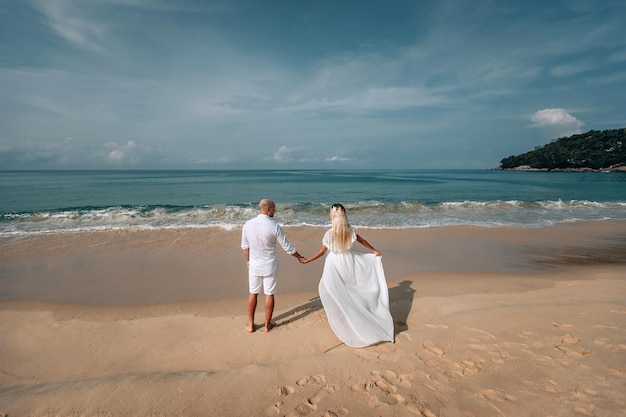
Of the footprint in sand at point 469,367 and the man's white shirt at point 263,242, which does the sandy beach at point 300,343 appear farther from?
the man's white shirt at point 263,242

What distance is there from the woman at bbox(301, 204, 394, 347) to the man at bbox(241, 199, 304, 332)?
2.29ft

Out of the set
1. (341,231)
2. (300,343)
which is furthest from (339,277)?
(300,343)

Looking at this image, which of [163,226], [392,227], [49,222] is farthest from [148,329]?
[49,222]

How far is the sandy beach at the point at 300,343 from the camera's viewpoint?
10.6ft

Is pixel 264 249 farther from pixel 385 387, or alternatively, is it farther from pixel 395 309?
pixel 395 309

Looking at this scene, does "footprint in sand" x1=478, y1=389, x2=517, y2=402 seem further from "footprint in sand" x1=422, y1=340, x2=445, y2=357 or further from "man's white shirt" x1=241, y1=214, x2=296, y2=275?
"man's white shirt" x1=241, y1=214, x2=296, y2=275

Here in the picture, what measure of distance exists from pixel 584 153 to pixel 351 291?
397ft

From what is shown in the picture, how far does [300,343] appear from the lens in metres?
4.68

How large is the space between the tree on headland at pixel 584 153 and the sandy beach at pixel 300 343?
106426mm

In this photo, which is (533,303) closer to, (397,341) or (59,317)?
(397,341)

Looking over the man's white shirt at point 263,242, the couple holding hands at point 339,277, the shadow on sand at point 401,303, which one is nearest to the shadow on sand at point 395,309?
the shadow on sand at point 401,303

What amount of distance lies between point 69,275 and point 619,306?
1225 centimetres

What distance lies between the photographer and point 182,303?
249 inches

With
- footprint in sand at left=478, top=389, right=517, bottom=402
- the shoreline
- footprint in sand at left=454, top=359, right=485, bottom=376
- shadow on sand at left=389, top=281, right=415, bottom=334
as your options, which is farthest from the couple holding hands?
the shoreline
